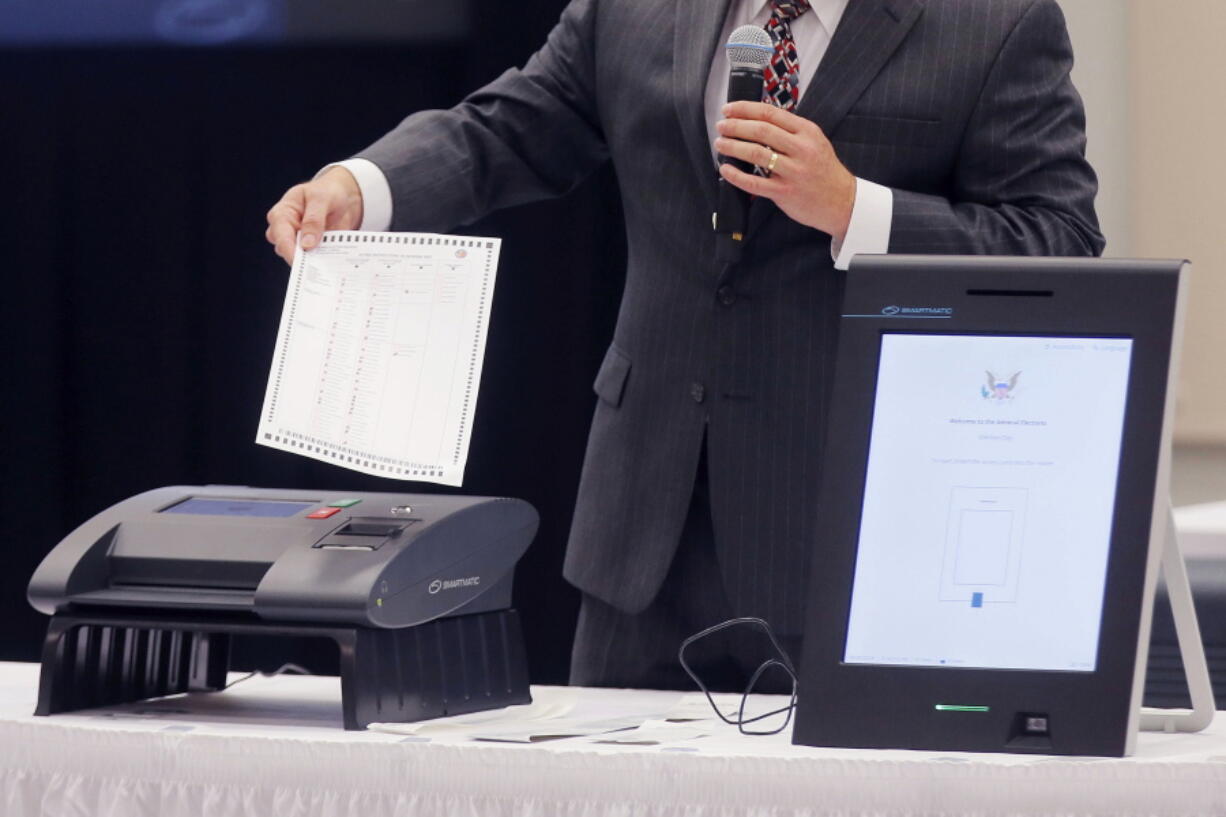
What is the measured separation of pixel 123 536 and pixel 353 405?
0.23 meters

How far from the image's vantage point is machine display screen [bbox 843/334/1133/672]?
3.46 feet

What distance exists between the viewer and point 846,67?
1.52 m

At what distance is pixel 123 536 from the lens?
125 centimetres

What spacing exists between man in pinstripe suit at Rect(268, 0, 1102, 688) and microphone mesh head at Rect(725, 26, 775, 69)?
17 centimetres

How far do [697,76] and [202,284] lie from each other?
197cm

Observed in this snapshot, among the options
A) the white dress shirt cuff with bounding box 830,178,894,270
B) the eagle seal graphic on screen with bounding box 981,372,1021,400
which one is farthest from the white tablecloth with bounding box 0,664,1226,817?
the white dress shirt cuff with bounding box 830,178,894,270

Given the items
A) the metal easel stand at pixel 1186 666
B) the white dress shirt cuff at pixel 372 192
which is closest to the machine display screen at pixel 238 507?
the white dress shirt cuff at pixel 372 192

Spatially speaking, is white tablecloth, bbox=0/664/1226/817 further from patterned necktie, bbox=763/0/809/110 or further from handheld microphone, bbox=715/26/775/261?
patterned necktie, bbox=763/0/809/110

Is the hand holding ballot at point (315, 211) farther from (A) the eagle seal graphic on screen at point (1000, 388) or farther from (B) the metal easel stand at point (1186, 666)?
(B) the metal easel stand at point (1186, 666)

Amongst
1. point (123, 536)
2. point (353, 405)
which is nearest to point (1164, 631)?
point (353, 405)

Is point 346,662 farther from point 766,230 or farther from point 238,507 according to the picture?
point 766,230

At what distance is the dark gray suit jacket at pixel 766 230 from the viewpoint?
1.52 m

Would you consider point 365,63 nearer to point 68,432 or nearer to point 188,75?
point 188,75

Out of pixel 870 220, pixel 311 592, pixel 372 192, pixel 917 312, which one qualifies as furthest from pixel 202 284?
pixel 917 312
